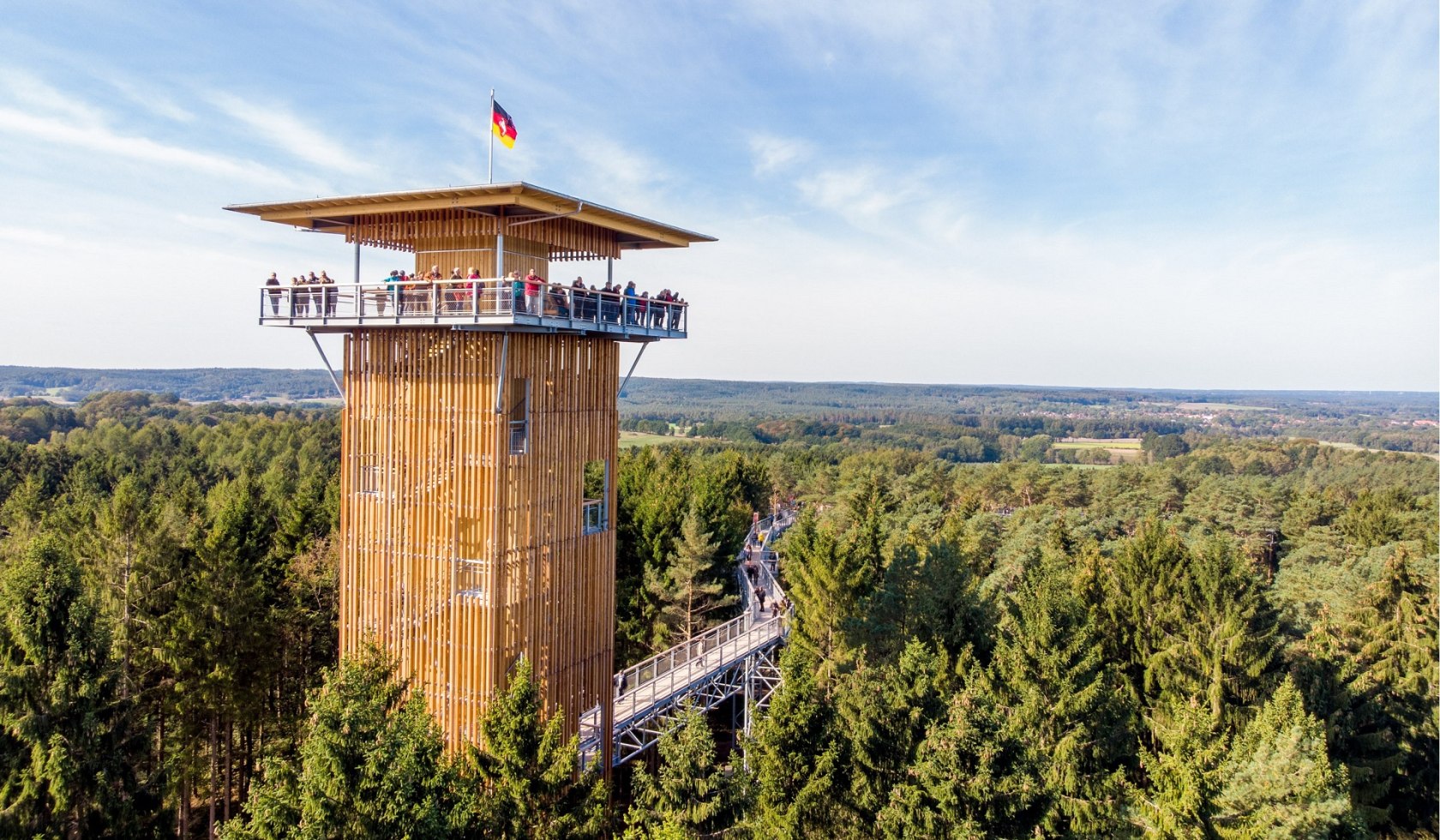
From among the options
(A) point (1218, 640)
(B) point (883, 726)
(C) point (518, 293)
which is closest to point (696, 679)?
(B) point (883, 726)

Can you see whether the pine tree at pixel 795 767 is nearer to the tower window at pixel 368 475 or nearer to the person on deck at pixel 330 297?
the tower window at pixel 368 475

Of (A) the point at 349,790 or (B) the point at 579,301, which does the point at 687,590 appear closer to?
(B) the point at 579,301

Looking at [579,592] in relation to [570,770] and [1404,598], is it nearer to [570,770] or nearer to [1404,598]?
[570,770]

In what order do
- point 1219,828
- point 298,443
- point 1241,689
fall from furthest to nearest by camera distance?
point 298,443 → point 1241,689 → point 1219,828

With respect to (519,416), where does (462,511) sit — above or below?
below

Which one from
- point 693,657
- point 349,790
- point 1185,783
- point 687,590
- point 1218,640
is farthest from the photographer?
point 687,590

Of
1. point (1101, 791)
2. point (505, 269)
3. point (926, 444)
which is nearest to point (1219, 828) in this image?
point (1101, 791)

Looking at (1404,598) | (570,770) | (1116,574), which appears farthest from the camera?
(1116,574)
